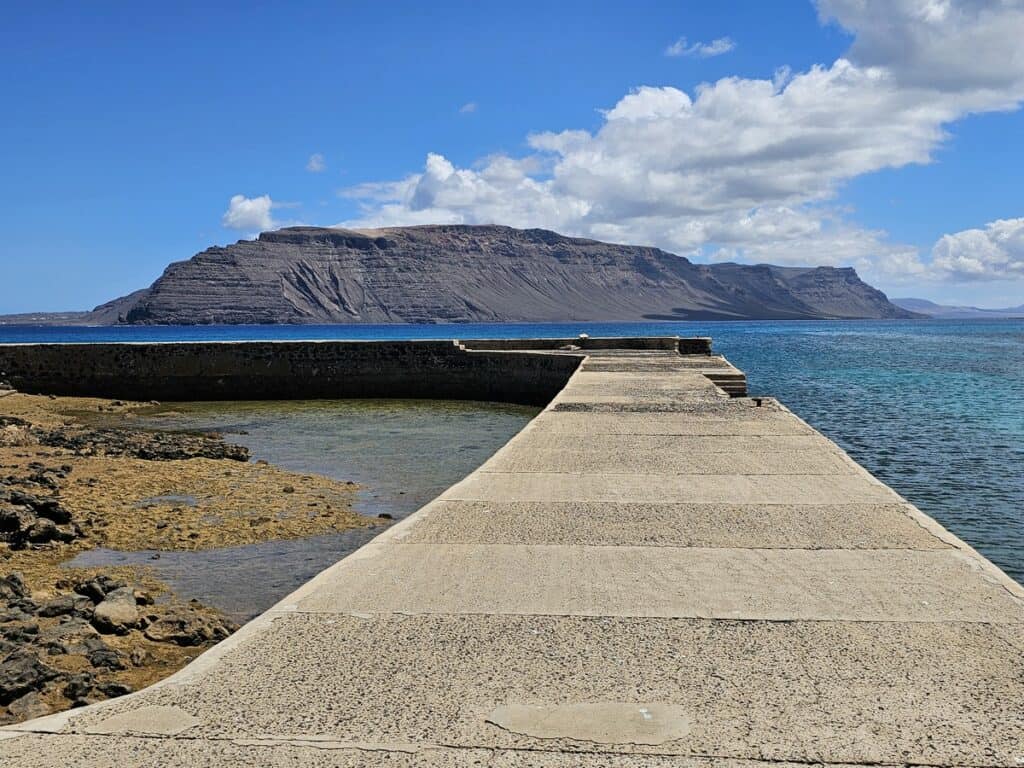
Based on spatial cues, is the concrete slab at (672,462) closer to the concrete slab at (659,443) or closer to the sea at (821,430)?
the concrete slab at (659,443)

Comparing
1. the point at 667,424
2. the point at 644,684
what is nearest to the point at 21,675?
the point at 644,684

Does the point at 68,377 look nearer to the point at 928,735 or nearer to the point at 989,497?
the point at 989,497

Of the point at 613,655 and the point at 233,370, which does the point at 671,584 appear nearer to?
the point at 613,655

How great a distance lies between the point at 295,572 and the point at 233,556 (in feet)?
3.08

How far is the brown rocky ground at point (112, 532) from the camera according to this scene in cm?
584

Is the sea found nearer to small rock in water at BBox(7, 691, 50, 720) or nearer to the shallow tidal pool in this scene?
the shallow tidal pool

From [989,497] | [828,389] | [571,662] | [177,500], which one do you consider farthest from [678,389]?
[828,389]

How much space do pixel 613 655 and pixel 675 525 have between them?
9.03 feet

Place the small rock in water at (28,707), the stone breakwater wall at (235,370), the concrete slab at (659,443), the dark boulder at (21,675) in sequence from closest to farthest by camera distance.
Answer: the small rock in water at (28,707), the dark boulder at (21,675), the concrete slab at (659,443), the stone breakwater wall at (235,370)

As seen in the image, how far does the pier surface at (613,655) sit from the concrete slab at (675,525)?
0.10 ft

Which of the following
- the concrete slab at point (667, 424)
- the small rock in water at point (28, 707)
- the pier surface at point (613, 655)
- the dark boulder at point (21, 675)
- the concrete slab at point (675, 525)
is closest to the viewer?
the pier surface at point (613, 655)

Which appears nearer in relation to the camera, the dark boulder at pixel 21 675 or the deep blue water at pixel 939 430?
the dark boulder at pixel 21 675

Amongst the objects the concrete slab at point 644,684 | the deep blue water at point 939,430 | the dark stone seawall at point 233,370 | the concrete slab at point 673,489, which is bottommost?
the deep blue water at point 939,430

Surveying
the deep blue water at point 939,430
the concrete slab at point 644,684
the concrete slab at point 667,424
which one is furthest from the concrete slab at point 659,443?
the concrete slab at point 644,684
